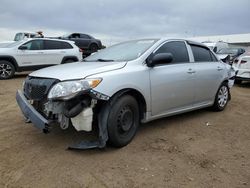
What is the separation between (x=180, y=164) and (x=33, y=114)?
6.72 ft

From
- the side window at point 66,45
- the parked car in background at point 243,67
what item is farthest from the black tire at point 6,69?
the parked car in background at point 243,67

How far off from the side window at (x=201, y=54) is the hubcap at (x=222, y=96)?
28.7 inches

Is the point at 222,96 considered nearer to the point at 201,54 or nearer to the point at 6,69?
the point at 201,54

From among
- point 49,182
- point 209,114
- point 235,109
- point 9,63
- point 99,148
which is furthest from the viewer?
point 9,63

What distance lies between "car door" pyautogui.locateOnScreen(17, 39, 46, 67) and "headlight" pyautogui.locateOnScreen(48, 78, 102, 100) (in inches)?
354

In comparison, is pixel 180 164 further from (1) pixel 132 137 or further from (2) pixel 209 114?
(2) pixel 209 114

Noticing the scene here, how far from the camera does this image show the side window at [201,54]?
6.26 m

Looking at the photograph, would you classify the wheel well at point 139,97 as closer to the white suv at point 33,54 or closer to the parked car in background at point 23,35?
the white suv at point 33,54

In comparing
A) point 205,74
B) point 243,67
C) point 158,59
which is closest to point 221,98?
point 205,74

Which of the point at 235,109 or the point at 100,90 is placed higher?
the point at 100,90

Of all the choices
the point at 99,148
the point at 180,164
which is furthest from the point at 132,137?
the point at 180,164

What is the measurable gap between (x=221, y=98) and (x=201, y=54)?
3.89ft

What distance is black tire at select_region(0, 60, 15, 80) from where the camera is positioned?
12.0m

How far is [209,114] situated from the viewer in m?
6.72
